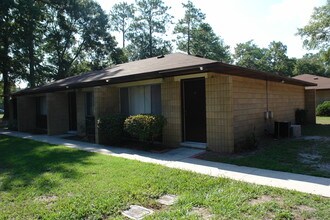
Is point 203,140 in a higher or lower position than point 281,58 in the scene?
lower

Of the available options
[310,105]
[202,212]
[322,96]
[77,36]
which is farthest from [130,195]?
[77,36]

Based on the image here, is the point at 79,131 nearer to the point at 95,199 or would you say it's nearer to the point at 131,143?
the point at 131,143

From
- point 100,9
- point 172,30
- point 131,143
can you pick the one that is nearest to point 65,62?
point 100,9

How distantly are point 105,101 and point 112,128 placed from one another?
57.9 inches

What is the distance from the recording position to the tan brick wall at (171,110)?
9109mm

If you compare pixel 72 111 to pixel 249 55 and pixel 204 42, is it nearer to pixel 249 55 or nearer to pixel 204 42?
pixel 204 42

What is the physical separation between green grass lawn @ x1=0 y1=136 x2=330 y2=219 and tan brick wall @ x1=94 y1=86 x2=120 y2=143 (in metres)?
3.89

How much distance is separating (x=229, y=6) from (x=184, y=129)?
612 centimetres

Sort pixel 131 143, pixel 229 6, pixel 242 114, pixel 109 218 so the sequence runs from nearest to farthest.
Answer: pixel 109 218 → pixel 242 114 → pixel 131 143 → pixel 229 6

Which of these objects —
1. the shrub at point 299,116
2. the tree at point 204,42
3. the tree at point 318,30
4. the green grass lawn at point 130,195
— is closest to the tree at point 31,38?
the green grass lawn at point 130,195

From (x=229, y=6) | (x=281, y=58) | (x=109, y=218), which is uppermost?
(x=281, y=58)

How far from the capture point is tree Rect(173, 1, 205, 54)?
129 ft

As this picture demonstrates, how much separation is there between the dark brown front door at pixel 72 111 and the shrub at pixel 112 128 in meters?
4.99

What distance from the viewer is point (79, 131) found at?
13.5 m
